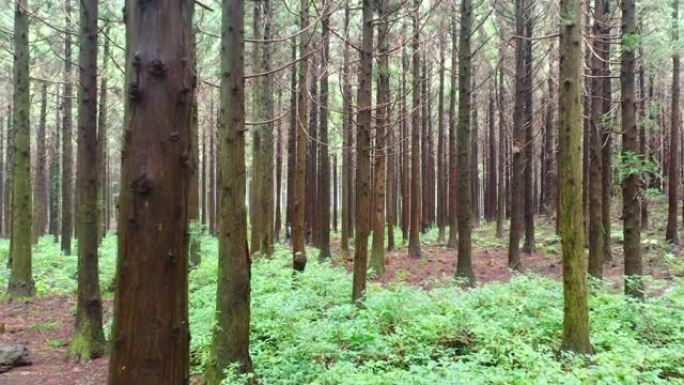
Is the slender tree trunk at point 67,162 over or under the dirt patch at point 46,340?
over

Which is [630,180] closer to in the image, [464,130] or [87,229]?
[464,130]

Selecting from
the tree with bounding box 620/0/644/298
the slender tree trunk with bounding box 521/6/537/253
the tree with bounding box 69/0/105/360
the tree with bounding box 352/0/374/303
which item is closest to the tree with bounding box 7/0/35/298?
the tree with bounding box 69/0/105/360

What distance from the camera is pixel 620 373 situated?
16.4ft

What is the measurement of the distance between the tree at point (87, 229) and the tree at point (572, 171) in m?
6.38

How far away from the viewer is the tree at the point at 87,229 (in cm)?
714

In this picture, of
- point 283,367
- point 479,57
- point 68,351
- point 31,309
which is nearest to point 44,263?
point 31,309

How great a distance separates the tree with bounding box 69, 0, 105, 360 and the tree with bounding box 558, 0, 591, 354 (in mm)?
6376

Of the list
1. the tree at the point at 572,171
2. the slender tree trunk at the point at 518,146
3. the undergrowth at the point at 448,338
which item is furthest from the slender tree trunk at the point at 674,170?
the tree at the point at 572,171

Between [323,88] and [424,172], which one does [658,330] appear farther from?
[424,172]

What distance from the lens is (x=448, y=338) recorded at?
662 centimetres

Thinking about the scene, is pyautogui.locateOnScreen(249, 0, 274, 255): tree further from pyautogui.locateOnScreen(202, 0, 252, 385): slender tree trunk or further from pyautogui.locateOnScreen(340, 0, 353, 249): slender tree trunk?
pyautogui.locateOnScreen(202, 0, 252, 385): slender tree trunk

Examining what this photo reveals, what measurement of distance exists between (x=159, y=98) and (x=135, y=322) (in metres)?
0.91

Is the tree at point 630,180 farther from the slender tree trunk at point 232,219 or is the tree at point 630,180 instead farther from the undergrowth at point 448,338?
the slender tree trunk at point 232,219

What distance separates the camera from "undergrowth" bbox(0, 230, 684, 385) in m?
5.09
